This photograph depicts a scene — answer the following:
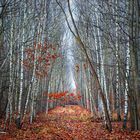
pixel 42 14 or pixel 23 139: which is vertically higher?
pixel 42 14

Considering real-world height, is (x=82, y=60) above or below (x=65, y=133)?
above

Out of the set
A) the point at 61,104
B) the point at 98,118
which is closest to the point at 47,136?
the point at 98,118

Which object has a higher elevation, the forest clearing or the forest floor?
the forest clearing

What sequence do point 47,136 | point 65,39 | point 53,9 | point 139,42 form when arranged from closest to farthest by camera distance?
point 139,42 < point 47,136 < point 53,9 < point 65,39

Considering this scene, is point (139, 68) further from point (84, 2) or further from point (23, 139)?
point (84, 2)

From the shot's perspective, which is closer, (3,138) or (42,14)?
(3,138)

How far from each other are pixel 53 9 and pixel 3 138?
13.3m

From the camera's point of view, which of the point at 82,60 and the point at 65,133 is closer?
the point at 65,133

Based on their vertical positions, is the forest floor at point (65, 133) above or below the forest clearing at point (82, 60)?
below

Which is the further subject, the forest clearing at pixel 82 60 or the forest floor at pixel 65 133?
the forest floor at pixel 65 133

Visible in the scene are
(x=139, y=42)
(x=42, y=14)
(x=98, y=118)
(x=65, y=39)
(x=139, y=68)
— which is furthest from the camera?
(x=65, y=39)

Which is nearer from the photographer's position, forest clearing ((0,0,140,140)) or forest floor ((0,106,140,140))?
forest clearing ((0,0,140,140))

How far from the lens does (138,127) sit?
368 inches

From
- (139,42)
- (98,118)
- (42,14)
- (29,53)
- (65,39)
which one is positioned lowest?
(98,118)
